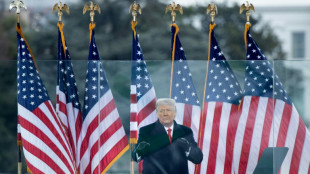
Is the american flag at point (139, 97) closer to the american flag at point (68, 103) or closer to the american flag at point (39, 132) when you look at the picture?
the american flag at point (68, 103)

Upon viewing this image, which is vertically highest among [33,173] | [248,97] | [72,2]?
[72,2]

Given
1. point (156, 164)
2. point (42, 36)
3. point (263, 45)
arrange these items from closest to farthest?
point (156, 164)
point (42, 36)
point (263, 45)

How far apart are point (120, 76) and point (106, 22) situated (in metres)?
22.0

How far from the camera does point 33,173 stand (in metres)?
10.3

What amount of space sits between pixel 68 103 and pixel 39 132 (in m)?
0.50

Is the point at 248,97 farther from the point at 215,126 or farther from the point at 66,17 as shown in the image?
the point at 66,17

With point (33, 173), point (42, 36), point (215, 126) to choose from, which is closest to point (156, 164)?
point (215, 126)

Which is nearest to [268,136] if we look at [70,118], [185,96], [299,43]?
[185,96]

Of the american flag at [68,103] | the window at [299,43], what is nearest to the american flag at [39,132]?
the american flag at [68,103]

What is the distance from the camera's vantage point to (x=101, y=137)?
1045 centimetres

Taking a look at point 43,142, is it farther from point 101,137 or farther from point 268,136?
point 268,136

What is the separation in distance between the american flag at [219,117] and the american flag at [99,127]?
1002 mm

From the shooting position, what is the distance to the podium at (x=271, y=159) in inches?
408

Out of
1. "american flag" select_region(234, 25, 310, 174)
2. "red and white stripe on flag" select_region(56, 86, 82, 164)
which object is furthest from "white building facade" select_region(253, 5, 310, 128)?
"red and white stripe on flag" select_region(56, 86, 82, 164)
